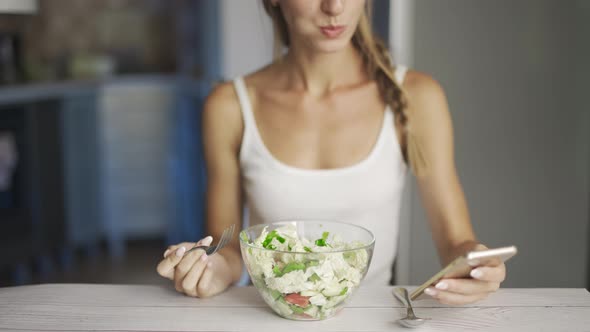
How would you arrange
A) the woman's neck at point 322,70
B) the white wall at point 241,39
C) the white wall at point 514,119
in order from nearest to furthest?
the woman's neck at point 322,70 < the white wall at point 514,119 < the white wall at point 241,39

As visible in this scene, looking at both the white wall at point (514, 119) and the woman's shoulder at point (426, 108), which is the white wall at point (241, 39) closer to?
the white wall at point (514, 119)

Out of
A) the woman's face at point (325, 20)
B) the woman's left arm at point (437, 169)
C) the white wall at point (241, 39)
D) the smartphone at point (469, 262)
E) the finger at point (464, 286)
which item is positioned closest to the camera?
the smartphone at point (469, 262)

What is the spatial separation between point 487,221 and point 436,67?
21.7 inches

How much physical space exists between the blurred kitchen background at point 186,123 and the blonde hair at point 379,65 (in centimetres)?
6

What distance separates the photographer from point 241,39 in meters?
3.39

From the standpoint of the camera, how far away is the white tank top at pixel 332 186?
1551 mm

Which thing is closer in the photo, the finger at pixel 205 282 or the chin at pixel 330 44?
the finger at pixel 205 282

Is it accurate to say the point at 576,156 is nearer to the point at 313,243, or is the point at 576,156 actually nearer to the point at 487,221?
the point at 487,221

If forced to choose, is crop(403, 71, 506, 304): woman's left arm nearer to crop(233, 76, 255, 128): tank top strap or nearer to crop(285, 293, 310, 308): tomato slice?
crop(233, 76, 255, 128): tank top strap

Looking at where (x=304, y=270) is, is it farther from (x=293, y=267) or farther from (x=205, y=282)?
(x=205, y=282)

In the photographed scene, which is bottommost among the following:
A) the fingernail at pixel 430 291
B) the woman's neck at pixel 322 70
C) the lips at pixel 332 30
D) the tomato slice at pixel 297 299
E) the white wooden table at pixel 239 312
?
the white wooden table at pixel 239 312

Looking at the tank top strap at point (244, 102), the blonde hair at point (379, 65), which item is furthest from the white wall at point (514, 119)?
the tank top strap at point (244, 102)

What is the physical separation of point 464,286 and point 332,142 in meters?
0.63

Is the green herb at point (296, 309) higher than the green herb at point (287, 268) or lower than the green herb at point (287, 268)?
lower
